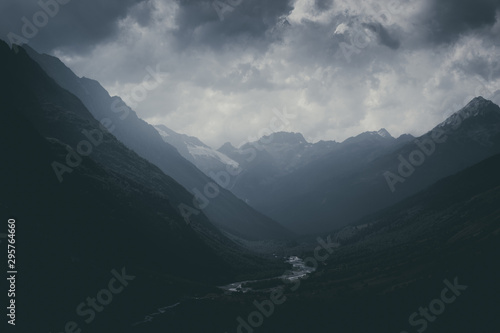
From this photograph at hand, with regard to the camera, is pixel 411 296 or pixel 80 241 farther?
pixel 80 241

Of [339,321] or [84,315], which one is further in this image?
[339,321]

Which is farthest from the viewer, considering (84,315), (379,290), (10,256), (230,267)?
(230,267)

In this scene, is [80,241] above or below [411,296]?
above

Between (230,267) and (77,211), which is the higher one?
(77,211)

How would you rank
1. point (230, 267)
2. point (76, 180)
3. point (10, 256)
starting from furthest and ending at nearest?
point (230, 267) → point (76, 180) → point (10, 256)

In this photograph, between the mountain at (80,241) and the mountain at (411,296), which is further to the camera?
the mountain at (411,296)

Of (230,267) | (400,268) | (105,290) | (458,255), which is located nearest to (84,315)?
(105,290)

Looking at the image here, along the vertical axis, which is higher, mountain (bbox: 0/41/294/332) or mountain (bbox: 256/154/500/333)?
mountain (bbox: 0/41/294/332)

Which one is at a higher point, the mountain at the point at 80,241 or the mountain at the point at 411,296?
the mountain at the point at 80,241

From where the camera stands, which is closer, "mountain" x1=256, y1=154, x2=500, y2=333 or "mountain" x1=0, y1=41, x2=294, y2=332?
"mountain" x1=0, y1=41, x2=294, y2=332

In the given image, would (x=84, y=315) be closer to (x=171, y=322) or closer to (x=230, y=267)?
(x=171, y=322)

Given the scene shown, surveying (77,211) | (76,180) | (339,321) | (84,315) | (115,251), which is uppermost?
(76,180)

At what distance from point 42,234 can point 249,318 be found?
240 ft

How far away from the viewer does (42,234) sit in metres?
116
